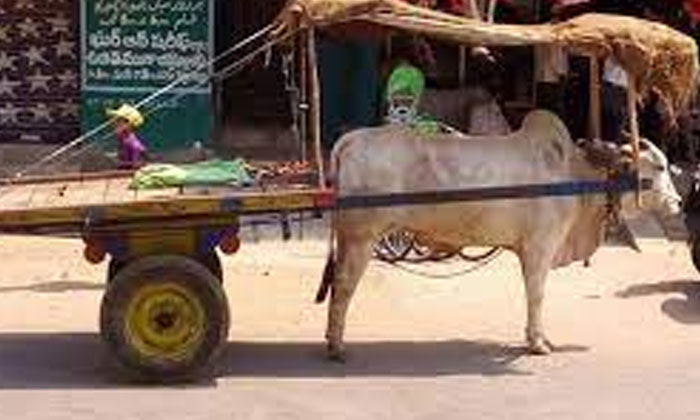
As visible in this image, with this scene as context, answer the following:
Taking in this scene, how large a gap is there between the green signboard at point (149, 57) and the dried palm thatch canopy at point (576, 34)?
286 inches

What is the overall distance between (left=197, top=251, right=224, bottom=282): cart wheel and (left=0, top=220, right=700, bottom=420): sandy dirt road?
49 centimetres

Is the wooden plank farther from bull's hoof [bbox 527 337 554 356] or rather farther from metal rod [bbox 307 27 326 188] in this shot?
bull's hoof [bbox 527 337 554 356]

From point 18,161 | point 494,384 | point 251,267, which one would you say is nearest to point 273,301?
point 251,267

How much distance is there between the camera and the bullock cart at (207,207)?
9492mm

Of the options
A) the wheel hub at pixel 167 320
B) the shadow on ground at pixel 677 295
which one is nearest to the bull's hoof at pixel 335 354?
the wheel hub at pixel 167 320

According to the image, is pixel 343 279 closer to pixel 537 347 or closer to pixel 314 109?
pixel 314 109

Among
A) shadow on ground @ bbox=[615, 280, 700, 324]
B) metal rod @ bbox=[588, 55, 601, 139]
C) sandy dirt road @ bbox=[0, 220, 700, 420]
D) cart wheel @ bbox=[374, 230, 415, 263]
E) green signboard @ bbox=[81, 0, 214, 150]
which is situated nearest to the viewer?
sandy dirt road @ bbox=[0, 220, 700, 420]

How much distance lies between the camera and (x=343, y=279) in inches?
397

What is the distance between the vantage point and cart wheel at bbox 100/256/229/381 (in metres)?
9.48

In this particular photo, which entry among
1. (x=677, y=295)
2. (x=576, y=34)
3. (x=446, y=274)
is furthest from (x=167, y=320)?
(x=677, y=295)

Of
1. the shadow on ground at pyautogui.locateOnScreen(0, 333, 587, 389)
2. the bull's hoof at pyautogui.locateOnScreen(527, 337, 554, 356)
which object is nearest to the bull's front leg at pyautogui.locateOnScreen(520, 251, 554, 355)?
the bull's hoof at pyautogui.locateOnScreen(527, 337, 554, 356)

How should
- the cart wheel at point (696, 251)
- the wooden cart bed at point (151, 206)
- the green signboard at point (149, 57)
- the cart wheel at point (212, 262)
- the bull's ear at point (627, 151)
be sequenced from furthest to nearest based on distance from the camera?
the green signboard at point (149, 57) < the cart wheel at point (696, 251) < the bull's ear at point (627, 151) < the cart wheel at point (212, 262) < the wooden cart bed at point (151, 206)

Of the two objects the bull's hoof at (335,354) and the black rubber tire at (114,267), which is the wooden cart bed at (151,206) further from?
the bull's hoof at (335,354)

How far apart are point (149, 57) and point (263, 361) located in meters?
7.57
